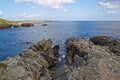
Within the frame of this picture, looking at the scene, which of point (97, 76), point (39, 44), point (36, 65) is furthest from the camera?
point (39, 44)

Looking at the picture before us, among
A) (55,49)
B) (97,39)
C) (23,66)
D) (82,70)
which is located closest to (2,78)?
(23,66)

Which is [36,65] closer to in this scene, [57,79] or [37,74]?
[37,74]

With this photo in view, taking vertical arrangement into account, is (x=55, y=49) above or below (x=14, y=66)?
below

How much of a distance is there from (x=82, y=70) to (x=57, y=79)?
264 centimetres

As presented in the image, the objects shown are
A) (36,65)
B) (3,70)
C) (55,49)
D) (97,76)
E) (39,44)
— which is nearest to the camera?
(97,76)

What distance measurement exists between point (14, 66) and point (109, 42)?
2901 centimetres

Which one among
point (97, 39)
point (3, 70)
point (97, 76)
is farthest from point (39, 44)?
point (97, 76)

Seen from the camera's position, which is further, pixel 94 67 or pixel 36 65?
pixel 36 65

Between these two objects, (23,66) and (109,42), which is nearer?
(23,66)

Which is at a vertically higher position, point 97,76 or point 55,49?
point 97,76

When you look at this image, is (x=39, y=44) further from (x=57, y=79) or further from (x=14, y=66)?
(x=57, y=79)

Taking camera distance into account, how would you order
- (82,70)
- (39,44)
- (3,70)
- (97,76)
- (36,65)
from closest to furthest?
(97,76) → (82,70) → (3,70) → (36,65) → (39,44)

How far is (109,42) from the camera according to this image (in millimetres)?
50000

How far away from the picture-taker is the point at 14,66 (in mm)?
25781
